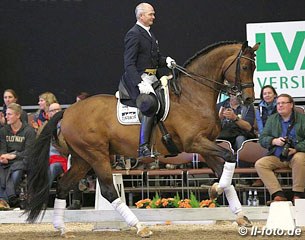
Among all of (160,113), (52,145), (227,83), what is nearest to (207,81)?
(227,83)

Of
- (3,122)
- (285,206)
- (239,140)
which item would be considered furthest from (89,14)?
(285,206)

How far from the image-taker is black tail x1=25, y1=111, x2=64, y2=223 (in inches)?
356

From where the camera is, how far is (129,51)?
8.63 metres

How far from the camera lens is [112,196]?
867cm

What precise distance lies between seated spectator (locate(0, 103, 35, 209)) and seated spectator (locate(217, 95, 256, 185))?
230cm

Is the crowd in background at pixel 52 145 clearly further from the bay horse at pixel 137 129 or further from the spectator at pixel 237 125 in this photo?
the bay horse at pixel 137 129

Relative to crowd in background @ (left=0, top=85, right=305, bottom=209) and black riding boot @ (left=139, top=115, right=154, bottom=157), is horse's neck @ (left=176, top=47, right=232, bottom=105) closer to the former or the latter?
black riding boot @ (left=139, top=115, right=154, bottom=157)

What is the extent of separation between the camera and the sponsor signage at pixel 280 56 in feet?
36.9

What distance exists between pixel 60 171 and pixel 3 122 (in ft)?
3.96

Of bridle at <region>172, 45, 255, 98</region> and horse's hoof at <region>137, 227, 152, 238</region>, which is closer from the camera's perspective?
horse's hoof at <region>137, 227, 152, 238</region>

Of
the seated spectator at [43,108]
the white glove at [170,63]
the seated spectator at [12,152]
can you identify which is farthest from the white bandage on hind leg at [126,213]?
the seated spectator at [43,108]

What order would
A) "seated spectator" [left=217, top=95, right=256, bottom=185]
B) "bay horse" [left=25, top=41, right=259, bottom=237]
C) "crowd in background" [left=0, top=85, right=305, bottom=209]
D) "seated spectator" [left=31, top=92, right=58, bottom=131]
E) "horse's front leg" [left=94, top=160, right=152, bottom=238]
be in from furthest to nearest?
1. "seated spectator" [left=31, top=92, right=58, bottom=131]
2. "seated spectator" [left=217, top=95, right=256, bottom=185]
3. "crowd in background" [left=0, top=85, right=305, bottom=209]
4. "bay horse" [left=25, top=41, right=259, bottom=237]
5. "horse's front leg" [left=94, top=160, right=152, bottom=238]

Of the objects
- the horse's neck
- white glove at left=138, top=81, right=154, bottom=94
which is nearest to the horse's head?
the horse's neck

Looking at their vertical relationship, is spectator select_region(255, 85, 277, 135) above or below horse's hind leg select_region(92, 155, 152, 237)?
above
